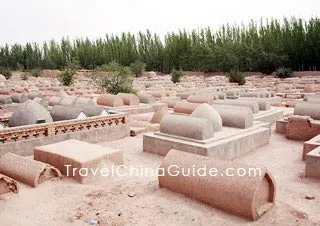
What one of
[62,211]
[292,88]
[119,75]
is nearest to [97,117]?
[62,211]

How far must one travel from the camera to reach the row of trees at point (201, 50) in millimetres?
34062

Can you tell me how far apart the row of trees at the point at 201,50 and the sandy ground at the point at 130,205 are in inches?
1187

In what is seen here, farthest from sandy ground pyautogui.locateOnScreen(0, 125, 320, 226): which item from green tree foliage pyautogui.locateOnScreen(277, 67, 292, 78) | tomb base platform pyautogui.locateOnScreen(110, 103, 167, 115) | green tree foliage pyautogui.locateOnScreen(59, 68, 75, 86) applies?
green tree foliage pyautogui.locateOnScreen(277, 67, 292, 78)

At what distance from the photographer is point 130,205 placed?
504cm

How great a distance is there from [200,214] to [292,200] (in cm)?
171

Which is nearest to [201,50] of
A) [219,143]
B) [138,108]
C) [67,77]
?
[67,77]

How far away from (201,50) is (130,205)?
37.7 meters

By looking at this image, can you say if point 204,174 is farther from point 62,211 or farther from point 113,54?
point 113,54

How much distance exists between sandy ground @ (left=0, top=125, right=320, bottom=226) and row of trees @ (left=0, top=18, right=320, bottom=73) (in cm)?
3015

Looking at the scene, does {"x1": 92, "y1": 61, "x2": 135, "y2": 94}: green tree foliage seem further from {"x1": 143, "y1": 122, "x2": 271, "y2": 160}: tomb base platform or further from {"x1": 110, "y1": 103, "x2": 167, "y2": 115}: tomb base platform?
{"x1": 143, "y1": 122, "x2": 271, "y2": 160}: tomb base platform

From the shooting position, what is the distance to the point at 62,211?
192 inches

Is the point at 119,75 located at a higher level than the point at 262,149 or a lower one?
higher

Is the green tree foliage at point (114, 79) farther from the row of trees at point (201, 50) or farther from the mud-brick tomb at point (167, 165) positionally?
the row of trees at point (201, 50)

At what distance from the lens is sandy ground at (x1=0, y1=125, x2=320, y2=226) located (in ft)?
14.9
